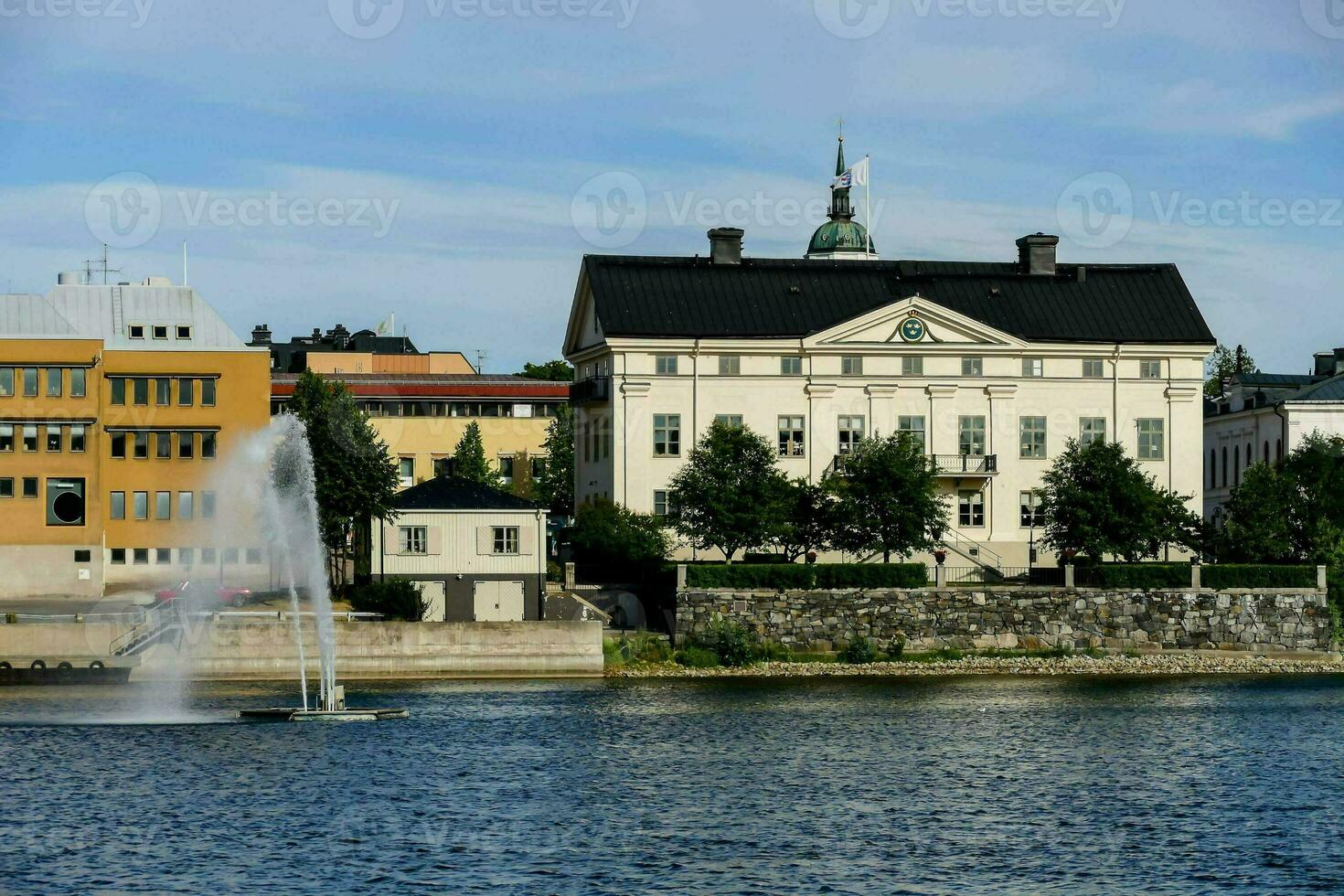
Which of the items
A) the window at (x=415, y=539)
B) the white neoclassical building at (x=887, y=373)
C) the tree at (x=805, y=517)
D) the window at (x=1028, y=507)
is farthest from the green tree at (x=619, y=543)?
the window at (x=1028, y=507)

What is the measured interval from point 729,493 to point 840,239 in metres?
63.6

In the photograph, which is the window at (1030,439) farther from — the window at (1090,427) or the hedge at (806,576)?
the hedge at (806,576)

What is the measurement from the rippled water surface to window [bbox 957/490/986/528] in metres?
25.7

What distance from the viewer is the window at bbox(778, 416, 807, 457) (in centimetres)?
9862

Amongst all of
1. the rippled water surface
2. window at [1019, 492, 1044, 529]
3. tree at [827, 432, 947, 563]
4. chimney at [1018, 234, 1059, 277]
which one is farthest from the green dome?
the rippled water surface

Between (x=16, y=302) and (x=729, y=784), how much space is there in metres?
52.7

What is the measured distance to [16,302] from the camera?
92938mm

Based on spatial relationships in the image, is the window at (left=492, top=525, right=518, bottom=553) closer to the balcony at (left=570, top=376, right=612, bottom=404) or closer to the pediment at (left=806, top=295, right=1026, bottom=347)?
the balcony at (left=570, top=376, right=612, bottom=404)

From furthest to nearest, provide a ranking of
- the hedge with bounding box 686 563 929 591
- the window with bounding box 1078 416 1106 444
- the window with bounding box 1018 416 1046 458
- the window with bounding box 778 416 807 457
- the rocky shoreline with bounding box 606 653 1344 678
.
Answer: the window with bounding box 1078 416 1106 444
the window with bounding box 1018 416 1046 458
the window with bounding box 778 416 807 457
the hedge with bounding box 686 563 929 591
the rocky shoreline with bounding box 606 653 1344 678

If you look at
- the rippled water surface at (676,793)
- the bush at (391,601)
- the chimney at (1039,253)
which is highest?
the chimney at (1039,253)

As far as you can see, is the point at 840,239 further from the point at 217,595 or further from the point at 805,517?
the point at 217,595

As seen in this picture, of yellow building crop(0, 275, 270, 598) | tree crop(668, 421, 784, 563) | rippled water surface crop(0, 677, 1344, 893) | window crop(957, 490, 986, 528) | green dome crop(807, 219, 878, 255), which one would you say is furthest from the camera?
green dome crop(807, 219, 878, 255)

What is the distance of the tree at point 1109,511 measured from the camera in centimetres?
8881

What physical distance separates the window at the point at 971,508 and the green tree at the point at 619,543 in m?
15.2
